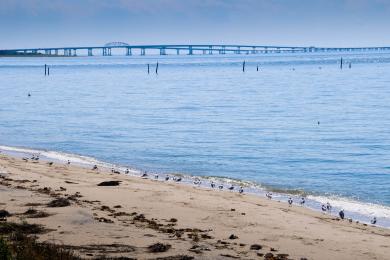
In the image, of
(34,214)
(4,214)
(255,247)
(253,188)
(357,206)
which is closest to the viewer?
(255,247)

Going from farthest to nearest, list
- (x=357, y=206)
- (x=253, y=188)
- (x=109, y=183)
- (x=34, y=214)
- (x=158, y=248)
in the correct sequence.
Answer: (x=253, y=188) → (x=109, y=183) → (x=357, y=206) → (x=34, y=214) → (x=158, y=248)

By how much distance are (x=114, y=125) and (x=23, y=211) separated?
1188 inches

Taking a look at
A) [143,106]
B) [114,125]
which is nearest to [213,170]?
[114,125]

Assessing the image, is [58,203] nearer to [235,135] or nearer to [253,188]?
[253,188]

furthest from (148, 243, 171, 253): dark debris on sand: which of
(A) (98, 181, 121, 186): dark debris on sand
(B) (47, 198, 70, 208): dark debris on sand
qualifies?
(A) (98, 181, 121, 186): dark debris on sand

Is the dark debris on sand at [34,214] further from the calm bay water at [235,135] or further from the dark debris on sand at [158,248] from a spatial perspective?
the calm bay water at [235,135]

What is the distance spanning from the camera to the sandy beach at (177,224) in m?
11.9

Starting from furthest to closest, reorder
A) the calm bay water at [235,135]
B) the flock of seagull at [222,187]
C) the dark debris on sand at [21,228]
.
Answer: the calm bay water at [235,135]
the flock of seagull at [222,187]
the dark debris on sand at [21,228]

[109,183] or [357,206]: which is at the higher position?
[109,183]

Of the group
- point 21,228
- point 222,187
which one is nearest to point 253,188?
point 222,187

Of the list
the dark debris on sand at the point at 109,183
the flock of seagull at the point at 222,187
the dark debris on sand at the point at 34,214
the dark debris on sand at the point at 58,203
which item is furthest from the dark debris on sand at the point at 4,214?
the flock of seagull at the point at 222,187

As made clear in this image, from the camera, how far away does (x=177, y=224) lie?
14281 mm

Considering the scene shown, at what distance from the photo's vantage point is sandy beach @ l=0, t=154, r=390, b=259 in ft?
39.1

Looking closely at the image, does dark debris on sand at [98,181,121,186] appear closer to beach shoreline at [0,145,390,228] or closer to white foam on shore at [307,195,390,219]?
beach shoreline at [0,145,390,228]
